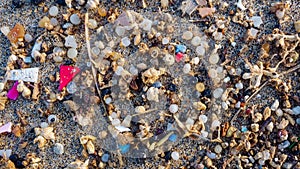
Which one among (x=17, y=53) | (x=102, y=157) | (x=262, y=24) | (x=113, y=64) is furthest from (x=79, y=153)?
(x=262, y=24)

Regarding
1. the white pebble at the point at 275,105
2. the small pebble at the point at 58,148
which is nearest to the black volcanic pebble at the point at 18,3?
the small pebble at the point at 58,148

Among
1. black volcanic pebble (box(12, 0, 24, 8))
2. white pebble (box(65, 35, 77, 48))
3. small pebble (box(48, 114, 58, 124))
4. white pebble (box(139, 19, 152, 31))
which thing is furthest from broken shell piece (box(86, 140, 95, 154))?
black volcanic pebble (box(12, 0, 24, 8))

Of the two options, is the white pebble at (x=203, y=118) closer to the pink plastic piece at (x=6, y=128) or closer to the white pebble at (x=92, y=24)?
the white pebble at (x=92, y=24)

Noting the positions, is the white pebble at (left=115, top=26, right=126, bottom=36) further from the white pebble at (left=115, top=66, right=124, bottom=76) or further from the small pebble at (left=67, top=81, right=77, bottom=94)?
the small pebble at (left=67, top=81, right=77, bottom=94)

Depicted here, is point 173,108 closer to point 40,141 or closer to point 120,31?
point 120,31

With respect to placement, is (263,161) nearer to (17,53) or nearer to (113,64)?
(113,64)

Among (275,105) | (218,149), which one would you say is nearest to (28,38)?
(218,149)
